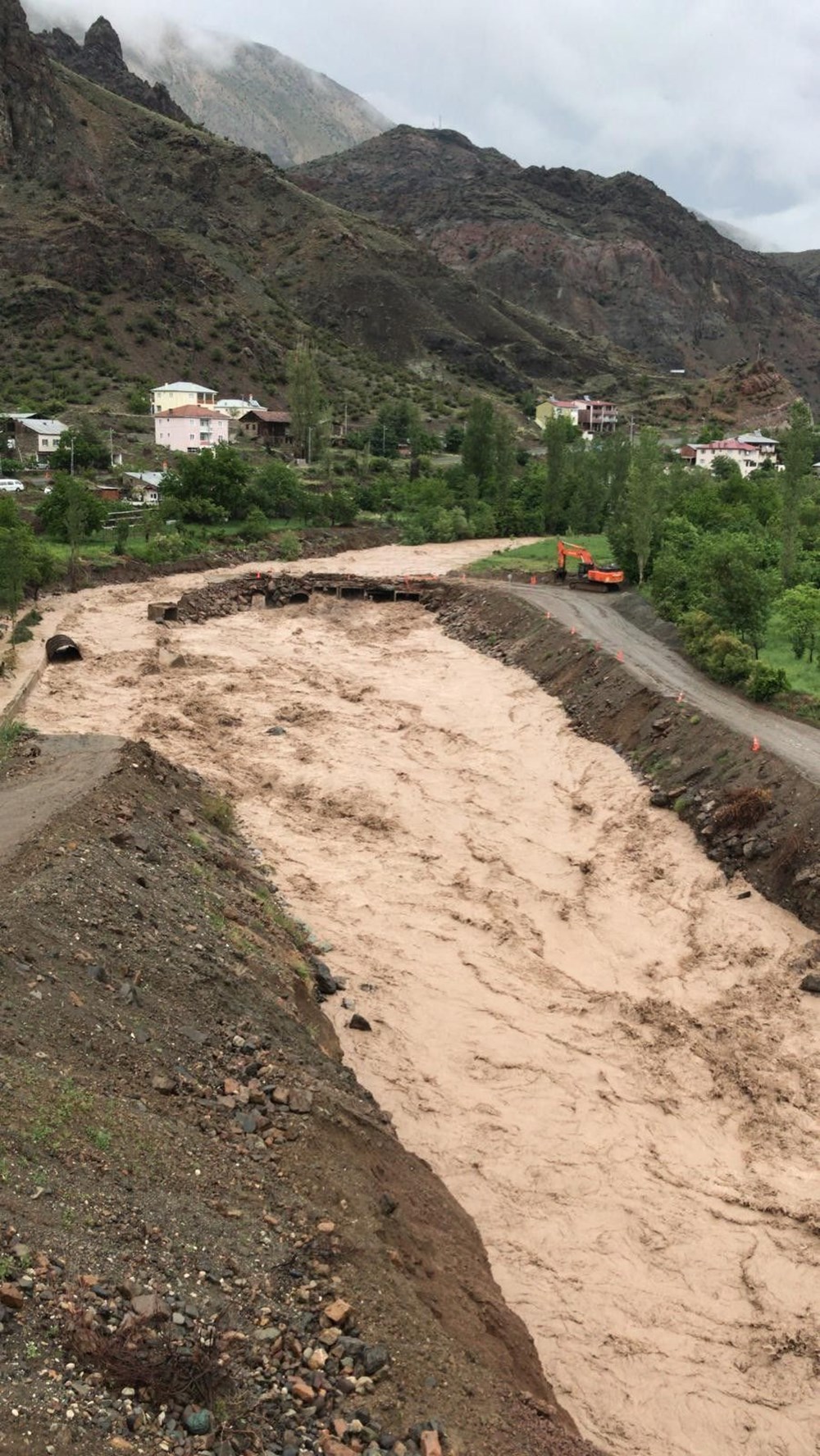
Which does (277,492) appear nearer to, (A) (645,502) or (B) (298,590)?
(B) (298,590)

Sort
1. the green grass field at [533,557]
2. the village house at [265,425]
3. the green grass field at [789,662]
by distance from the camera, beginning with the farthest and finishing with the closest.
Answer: the village house at [265,425] < the green grass field at [533,557] < the green grass field at [789,662]

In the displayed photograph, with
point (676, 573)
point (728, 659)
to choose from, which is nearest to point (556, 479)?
point (676, 573)

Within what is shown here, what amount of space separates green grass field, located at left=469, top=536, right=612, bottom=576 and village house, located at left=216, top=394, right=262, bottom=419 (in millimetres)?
44670

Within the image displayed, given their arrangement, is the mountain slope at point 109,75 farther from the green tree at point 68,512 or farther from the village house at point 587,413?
the green tree at point 68,512

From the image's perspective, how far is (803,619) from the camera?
32469 mm

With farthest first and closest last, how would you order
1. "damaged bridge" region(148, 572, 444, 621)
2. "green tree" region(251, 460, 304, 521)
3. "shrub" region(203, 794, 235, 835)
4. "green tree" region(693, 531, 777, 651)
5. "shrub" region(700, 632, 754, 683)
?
"green tree" region(251, 460, 304, 521) < "damaged bridge" region(148, 572, 444, 621) < "green tree" region(693, 531, 777, 651) < "shrub" region(700, 632, 754, 683) < "shrub" region(203, 794, 235, 835)

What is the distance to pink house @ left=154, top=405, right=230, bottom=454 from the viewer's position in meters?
91.9

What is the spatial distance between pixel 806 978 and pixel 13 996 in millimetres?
12922

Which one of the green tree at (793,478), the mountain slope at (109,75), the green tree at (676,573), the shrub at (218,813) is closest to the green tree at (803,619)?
the green tree at (676,573)

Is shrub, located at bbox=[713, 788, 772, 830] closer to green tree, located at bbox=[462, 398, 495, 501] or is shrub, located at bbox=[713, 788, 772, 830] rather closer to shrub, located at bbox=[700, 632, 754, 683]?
shrub, located at bbox=[700, 632, 754, 683]

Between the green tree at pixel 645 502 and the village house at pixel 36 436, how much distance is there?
49.7 meters

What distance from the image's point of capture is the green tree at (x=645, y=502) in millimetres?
49000

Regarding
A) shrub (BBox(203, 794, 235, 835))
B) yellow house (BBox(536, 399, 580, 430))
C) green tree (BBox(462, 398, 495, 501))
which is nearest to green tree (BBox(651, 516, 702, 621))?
shrub (BBox(203, 794, 235, 835))

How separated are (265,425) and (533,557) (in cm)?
4936
